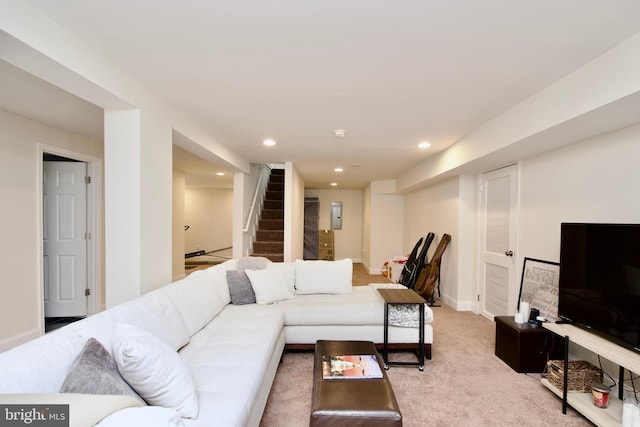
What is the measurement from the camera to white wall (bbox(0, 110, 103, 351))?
2.75 meters

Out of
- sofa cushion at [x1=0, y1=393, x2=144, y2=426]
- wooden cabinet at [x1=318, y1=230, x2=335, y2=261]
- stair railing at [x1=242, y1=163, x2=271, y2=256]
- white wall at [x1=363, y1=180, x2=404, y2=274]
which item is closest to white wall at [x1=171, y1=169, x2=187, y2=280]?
stair railing at [x1=242, y1=163, x2=271, y2=256]

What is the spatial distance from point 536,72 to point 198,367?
107 inches

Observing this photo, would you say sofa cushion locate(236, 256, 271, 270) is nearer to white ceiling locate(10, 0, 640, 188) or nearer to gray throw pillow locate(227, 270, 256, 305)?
gray throw pillow locate(227, 270, 256, 305)

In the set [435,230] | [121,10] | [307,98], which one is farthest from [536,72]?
[435,230]

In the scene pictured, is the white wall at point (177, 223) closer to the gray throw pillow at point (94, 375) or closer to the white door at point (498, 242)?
the gray throw pillow at point (94, 375)

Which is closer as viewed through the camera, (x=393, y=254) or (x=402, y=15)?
(x=402, y=15)

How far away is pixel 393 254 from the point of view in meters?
7.24

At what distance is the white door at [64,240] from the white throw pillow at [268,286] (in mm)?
2335

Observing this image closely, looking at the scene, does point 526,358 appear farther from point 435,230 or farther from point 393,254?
point 393,254

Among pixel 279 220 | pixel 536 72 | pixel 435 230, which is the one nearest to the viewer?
pixel 536 72

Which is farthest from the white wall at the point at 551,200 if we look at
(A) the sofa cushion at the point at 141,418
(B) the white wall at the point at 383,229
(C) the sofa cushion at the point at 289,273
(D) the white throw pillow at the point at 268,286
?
(A) the sofa cushion at the point at 141,418

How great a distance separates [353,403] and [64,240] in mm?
4037

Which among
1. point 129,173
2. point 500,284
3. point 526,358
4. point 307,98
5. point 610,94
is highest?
point 307,98

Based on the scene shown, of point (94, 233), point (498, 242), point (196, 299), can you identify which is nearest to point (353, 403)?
point (196, 299)
